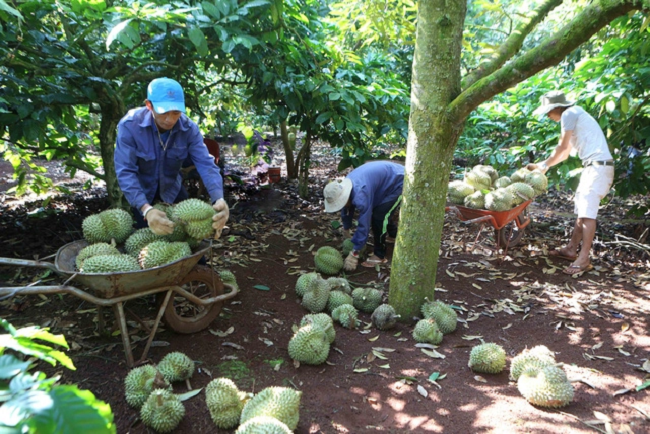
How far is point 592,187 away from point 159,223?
4748 millimetres

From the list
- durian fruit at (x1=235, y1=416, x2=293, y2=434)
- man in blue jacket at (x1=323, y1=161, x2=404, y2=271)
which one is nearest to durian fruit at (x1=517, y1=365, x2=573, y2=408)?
durian fruit at (x1=235, y1=416, x2=293, y2=434)

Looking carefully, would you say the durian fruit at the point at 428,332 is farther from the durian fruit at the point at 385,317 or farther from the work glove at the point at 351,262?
the work glove at the point at 351,262

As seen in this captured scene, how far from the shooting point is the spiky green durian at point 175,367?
108 inches

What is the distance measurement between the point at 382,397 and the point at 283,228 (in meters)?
3.62

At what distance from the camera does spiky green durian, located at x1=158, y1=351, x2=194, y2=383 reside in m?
2.74

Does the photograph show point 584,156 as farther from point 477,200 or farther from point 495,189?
point 477,200

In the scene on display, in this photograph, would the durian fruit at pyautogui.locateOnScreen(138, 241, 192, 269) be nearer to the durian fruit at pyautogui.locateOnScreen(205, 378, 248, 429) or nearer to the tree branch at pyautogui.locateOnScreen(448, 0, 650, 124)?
the durian fruit at pyautogui.locateOnScreen(205, 378, 248, 429)

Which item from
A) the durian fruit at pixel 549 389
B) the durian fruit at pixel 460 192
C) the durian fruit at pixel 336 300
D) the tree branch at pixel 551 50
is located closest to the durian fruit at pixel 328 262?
the durian fruit at pixel 336 300

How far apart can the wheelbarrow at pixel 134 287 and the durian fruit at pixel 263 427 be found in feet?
3.65

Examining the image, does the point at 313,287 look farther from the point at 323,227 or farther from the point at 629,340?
the point at 629,340

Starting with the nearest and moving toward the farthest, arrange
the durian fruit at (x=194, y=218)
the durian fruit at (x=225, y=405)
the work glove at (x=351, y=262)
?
the durian fruit at (x=225, y=405), the durian fruit at (x=194, y=218), the work glove at (x=351, y=262)

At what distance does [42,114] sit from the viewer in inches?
136

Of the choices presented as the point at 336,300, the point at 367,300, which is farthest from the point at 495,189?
the point at 336,300

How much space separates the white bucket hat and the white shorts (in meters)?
2.82
